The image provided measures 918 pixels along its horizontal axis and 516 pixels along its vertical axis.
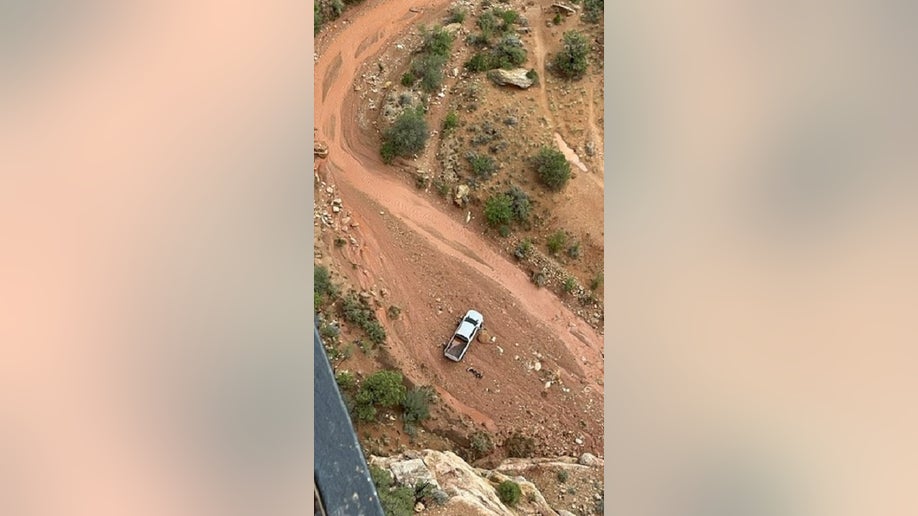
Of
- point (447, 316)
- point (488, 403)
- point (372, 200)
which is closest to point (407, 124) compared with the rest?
point (372, 200)

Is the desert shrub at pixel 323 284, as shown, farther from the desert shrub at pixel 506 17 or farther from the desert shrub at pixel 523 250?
the desert shrub at pixel 506 17

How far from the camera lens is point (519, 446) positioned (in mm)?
6121

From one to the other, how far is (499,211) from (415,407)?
8.66 feet

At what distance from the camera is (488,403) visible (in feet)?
20.5

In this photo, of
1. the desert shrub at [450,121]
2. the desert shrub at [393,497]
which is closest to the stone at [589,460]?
the desert shrub at [393,497]

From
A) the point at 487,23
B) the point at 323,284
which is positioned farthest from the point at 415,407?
the point at 487,23

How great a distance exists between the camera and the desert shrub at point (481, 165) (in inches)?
282

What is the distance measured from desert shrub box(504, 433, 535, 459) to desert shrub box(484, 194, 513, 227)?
8.54ft

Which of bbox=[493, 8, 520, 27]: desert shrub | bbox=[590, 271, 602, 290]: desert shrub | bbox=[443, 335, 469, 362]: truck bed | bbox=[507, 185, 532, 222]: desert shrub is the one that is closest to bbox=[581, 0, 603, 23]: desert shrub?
bbox=[493, 8, 520, 27]: desert shrub

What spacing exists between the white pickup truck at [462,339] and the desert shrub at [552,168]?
213 cm

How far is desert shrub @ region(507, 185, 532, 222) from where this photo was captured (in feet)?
23.0

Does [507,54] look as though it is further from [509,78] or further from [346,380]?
[346,380]
